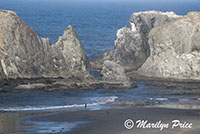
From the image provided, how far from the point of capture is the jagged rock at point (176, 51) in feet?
189

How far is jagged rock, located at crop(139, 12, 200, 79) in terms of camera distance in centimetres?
5766

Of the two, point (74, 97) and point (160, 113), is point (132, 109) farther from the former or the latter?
point (74, 97)

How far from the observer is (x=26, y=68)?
54.2m

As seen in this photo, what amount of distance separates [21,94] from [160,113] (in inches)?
495

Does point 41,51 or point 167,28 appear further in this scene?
point 167,28

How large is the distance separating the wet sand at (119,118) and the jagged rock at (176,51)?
1441cm

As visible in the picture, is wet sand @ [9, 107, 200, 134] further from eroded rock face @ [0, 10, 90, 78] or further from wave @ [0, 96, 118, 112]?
eroded rock face @ [0, 10, 90, 78]

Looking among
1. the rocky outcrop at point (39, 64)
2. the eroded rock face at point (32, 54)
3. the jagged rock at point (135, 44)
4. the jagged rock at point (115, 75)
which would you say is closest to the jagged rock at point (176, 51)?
the jagged rock at point (135, 44)

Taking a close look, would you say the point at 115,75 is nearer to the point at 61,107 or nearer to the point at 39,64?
the point at 39,64

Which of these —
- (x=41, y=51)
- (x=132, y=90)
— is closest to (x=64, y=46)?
(x=41, y=51)

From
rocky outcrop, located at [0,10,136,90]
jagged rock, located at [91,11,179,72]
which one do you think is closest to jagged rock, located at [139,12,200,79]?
jagged rock, located at [91,11,179,72]

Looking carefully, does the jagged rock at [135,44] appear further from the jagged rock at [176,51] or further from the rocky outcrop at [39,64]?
the rocky outcrop at [39,64]

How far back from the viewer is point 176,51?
58.8 meters

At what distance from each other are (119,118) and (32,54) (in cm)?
1732
